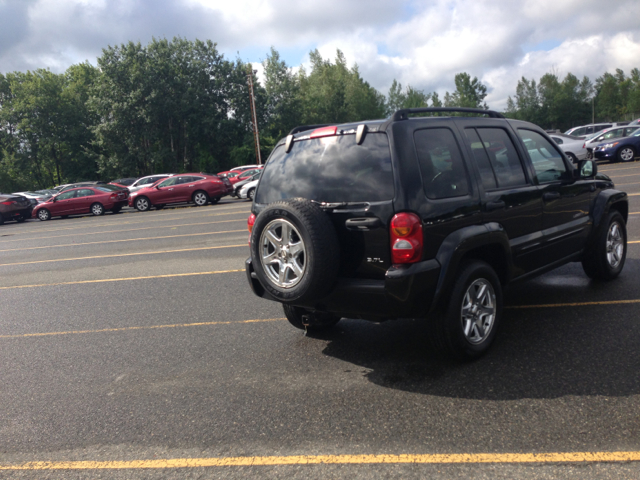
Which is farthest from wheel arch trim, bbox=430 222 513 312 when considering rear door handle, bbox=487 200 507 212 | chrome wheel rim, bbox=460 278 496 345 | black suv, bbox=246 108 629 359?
chrome wheel rim, bbox=460 278 496 345

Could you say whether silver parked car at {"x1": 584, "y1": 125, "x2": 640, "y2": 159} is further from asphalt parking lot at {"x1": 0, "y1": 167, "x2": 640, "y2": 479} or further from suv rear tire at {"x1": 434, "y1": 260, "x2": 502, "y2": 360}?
suv rear tire at {"x1": 434, "y1": 260, "x2": 502, "y2": 360}

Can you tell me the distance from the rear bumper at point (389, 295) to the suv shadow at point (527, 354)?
0.55 m

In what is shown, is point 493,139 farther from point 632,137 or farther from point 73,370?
point 632,137

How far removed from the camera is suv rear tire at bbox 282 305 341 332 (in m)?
Answer: 4.79

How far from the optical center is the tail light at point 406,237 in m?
3.63

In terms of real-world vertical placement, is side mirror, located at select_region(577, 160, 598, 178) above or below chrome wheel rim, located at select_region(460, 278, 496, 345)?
above

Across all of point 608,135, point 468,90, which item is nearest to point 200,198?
point 608,135

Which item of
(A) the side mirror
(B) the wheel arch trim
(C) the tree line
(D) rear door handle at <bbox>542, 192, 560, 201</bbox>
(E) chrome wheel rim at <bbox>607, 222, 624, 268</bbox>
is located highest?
(C) the tree line

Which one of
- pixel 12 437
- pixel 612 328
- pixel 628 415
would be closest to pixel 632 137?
pixel 612 328

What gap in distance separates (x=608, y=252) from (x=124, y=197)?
2571 cm

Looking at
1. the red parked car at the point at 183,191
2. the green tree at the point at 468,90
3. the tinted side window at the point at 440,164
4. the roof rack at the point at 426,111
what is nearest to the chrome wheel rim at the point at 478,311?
the tinted side window at the point at 440,164

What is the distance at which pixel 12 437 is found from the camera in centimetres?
358

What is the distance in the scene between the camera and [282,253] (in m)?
4.01

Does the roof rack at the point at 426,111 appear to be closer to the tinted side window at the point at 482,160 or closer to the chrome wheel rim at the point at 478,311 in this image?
the tinted side window at the point at 482,160
